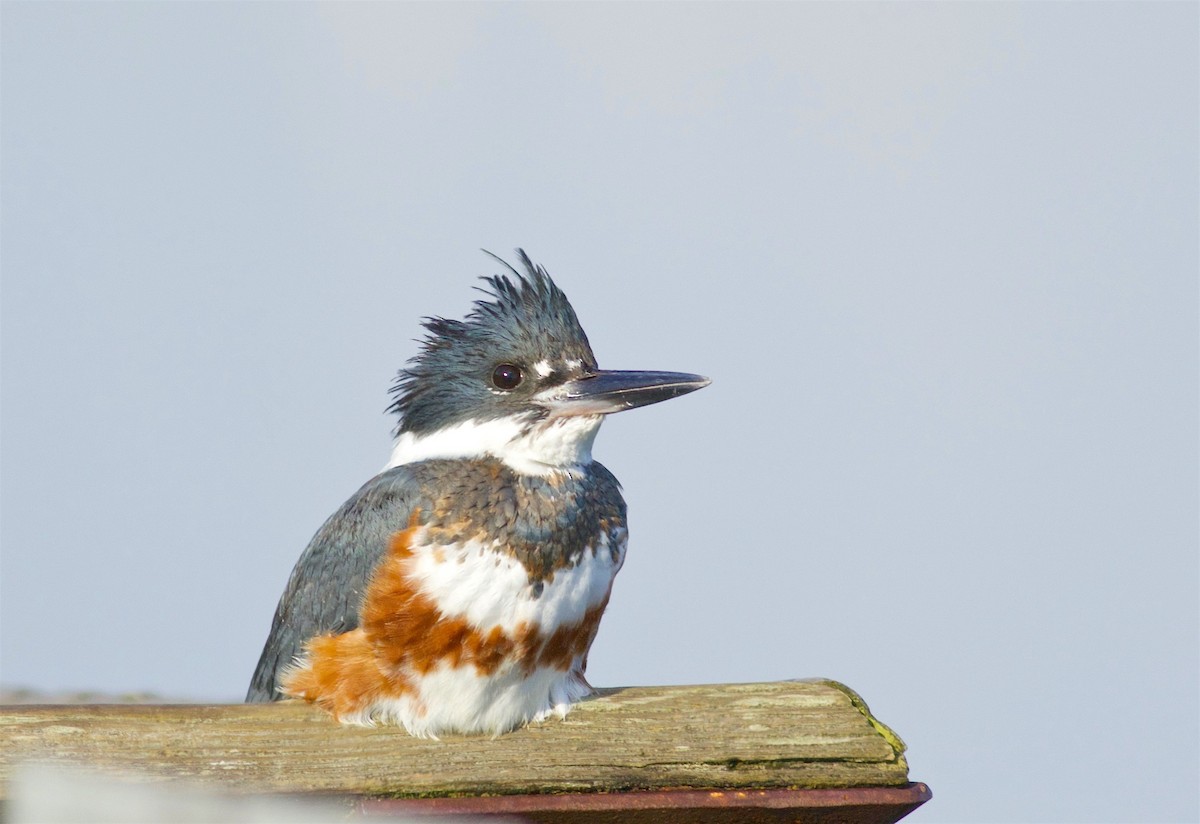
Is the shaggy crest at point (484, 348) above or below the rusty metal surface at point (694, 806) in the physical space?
above

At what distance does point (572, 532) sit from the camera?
13.6ft

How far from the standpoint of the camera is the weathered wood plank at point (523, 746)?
3484 mm

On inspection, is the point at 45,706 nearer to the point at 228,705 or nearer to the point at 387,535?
the point at 228,705

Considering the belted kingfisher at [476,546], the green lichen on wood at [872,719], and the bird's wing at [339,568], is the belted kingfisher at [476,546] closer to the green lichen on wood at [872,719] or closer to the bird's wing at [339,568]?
the bird's wing at [339,568]

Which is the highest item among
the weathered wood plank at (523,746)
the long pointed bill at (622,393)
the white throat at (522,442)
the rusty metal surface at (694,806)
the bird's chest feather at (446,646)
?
the long pointed bill at (622,393)

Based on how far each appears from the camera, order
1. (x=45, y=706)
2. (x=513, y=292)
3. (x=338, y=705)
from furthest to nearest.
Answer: (x=513, y=292) → (x=338, y=705) → (x=45, y=706)

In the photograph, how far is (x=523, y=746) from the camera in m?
3.87

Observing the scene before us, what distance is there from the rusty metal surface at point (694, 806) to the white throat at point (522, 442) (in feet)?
3.40

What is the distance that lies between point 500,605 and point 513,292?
1.11 m

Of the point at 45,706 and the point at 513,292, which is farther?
the point at 513,292

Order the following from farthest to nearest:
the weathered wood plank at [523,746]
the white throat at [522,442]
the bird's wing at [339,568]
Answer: the white throat at [522,442], the bird's wing at [339,568], the weathered wood plank at [523,746]

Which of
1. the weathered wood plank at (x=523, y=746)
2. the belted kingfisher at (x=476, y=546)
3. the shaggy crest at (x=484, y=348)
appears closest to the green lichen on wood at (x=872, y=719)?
the weathered wood plank at (x=523, y=746)

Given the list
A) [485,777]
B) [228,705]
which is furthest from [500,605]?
[228,705]

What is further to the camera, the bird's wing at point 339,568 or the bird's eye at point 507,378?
the bird's eye at point 507,378
